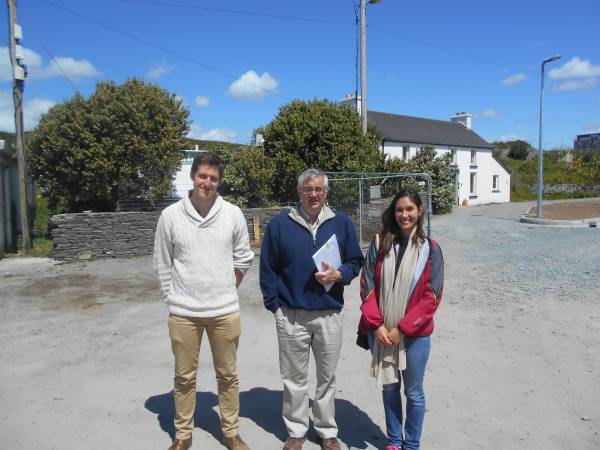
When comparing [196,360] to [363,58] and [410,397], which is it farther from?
[363,58]

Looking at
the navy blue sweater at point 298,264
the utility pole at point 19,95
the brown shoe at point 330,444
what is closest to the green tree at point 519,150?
the utility pole at point 19,95

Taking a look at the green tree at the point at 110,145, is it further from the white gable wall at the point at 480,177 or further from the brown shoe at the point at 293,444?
the white gable wall at the point at 480,177

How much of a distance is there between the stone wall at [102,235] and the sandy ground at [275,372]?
287 centimetres

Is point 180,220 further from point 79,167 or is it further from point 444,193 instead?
point 444,193

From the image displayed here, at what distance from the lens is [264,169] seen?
1512 centimetres

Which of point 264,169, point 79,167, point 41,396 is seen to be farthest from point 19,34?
point 41,396

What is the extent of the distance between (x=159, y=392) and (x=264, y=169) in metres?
11.6

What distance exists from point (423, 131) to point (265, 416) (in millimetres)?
34086

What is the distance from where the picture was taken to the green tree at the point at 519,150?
172ft

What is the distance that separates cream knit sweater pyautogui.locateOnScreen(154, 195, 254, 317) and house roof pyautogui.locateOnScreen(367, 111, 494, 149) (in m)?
27.8

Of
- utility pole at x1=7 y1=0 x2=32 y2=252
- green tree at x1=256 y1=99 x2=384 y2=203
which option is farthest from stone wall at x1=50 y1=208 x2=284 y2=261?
green tree at x1=256 y1=99 x2=384 y2=203

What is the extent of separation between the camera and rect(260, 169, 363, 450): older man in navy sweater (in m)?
3.02

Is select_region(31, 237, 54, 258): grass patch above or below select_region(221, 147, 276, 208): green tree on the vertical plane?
below

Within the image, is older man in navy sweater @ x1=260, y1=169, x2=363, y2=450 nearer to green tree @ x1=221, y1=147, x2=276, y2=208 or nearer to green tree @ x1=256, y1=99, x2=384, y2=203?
green tree @ x1=221, y1=147, x2=276, y2=208
